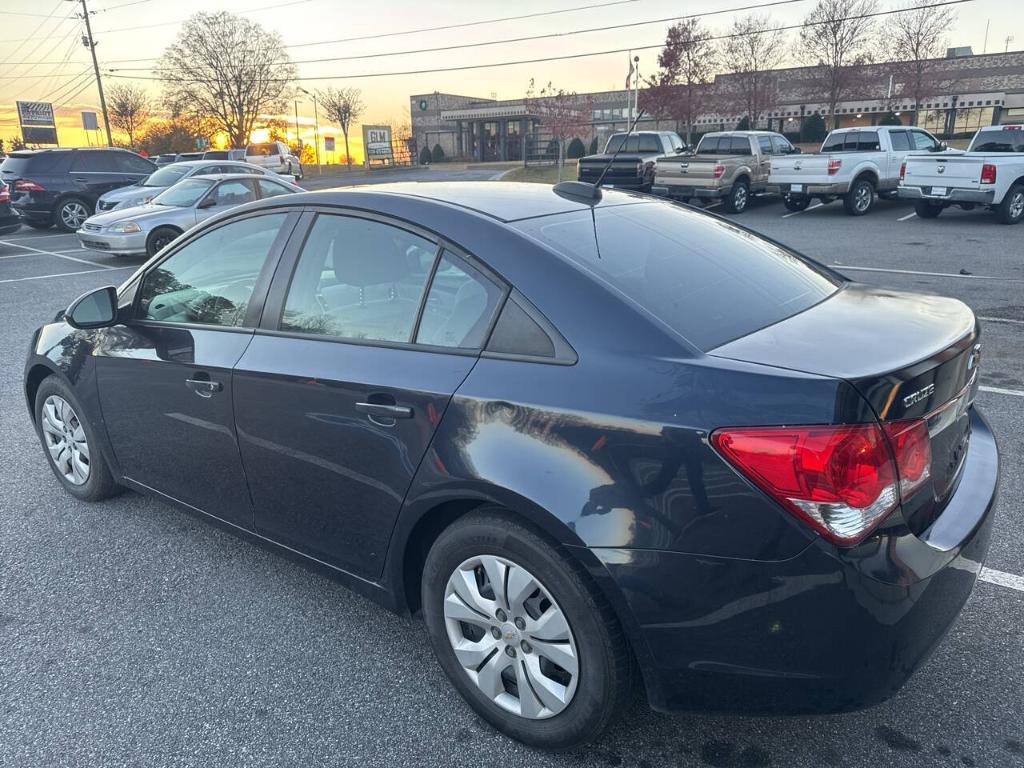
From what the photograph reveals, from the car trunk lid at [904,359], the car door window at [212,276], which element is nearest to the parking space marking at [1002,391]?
the car trunk lid at [904,359]

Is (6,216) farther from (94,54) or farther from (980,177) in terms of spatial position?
(94,54)

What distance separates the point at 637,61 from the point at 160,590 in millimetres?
38574

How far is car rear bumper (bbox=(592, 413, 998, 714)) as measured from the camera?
1.83 metres

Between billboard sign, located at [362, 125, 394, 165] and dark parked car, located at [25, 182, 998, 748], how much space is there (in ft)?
203

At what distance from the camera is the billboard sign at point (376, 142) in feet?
201

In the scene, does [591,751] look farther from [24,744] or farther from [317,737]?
A: [24,744]

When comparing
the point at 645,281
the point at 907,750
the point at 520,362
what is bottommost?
the point at 907,750

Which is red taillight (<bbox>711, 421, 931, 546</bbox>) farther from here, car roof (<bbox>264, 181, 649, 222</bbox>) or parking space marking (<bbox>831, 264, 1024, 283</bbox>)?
parking space marking (<bbox>831, 264, 1024, 283</bbox>)

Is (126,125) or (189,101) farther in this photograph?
(126,125)

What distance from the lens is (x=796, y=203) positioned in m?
18.5

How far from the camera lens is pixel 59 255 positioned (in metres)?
14.6

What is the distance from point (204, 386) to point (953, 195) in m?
16.3

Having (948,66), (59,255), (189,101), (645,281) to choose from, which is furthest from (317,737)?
(189,101)

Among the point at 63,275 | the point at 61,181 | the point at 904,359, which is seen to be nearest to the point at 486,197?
the point at 904,359
